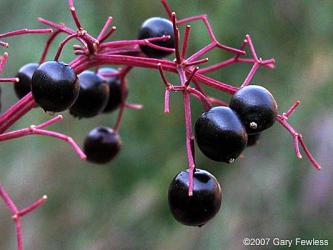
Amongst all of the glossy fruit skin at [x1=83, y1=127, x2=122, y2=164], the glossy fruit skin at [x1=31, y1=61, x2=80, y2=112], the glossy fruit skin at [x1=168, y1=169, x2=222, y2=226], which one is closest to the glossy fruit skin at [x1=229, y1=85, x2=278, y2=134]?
the glossy fruit skin at [x1=168, y1=169, x2=222, y2=226]

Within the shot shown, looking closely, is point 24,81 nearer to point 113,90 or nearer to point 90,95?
point 90,95

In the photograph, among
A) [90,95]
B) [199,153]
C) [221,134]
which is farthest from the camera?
[199,153]

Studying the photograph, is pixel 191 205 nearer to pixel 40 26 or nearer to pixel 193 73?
pixel 193 73

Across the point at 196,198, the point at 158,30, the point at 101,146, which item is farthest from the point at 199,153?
the point at 196,198

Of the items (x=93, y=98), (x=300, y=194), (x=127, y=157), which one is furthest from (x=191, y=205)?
(x=127, y=157)

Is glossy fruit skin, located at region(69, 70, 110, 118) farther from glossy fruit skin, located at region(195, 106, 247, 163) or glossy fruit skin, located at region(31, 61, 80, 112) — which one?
glossy fruit skin, located at region(195, 106, 247, 163)

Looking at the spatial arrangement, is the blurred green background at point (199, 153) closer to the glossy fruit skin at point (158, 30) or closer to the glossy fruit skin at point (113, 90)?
the glossy fruit skin at point (113, 90)
